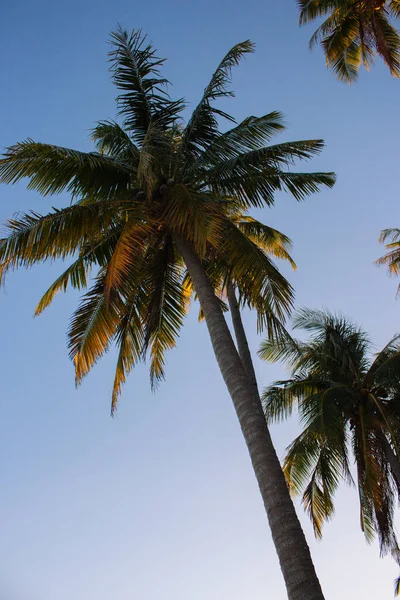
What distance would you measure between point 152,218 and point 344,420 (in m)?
8.20

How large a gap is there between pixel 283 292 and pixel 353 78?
52.7 ft

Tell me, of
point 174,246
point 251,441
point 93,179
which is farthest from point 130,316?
point 251,441

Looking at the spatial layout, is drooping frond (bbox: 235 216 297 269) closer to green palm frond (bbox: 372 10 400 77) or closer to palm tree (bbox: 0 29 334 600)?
palm tree (bbox: 0 29 334 600)

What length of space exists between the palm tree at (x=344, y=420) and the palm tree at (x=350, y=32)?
9.87m

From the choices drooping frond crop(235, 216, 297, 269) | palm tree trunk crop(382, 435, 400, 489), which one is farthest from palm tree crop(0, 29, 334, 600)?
palm tree trunk crop(382, 435, 400, 489)

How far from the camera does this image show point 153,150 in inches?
420

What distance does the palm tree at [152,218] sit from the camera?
9.51 meters

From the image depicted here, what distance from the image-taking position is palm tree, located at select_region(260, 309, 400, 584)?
14.2m

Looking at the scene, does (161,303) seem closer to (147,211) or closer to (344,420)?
(147,211)

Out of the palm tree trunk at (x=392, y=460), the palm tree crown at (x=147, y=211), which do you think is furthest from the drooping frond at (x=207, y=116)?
the palm tree trunk at (x=392, y=460)

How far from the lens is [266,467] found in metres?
7.20

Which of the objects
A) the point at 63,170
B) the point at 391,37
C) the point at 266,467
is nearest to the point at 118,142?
the point at 63,170

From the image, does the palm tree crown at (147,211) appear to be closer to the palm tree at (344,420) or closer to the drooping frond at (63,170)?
the drooping frond at (63,170)

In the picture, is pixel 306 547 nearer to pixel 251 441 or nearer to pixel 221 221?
pixel 251 441
